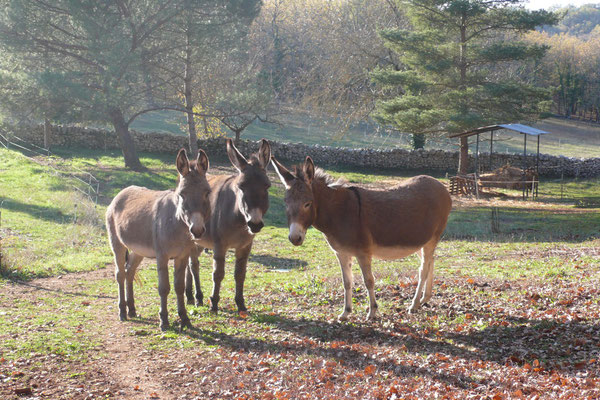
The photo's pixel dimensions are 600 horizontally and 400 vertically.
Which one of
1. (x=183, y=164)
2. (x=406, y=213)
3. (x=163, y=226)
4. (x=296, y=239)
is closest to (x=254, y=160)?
(x=183, y=164)

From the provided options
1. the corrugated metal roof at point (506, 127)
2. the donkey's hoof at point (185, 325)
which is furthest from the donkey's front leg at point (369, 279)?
the corrugated metal roof at point (506, 127)

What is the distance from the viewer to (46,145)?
3409 centimetres

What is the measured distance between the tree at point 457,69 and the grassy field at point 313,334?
14.7 m

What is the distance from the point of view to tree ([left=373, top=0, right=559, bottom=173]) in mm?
28281

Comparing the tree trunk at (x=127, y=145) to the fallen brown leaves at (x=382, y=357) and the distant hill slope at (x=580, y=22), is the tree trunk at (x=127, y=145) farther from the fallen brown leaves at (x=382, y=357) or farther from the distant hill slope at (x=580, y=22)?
the distant hill slope at (x=580, y=22)

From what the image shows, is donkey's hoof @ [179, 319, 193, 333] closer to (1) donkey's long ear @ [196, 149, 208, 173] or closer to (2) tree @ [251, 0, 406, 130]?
(1) donkey's long ear @ [196, 149, 208, 173]

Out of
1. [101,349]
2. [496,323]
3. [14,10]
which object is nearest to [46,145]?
[14,10]

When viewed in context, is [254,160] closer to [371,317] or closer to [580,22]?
[371,317]

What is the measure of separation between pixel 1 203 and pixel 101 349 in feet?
51.2

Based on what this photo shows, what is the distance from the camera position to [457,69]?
3100cm

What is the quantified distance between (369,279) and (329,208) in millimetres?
1229

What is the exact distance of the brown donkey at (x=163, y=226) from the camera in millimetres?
7609

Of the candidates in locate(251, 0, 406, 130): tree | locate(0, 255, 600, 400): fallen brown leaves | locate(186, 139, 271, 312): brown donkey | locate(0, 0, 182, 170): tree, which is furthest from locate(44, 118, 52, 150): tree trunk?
locate(0, 255, 600, 400): fallen brown leaves

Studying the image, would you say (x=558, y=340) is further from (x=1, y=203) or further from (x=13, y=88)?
(x=13, y=88)
